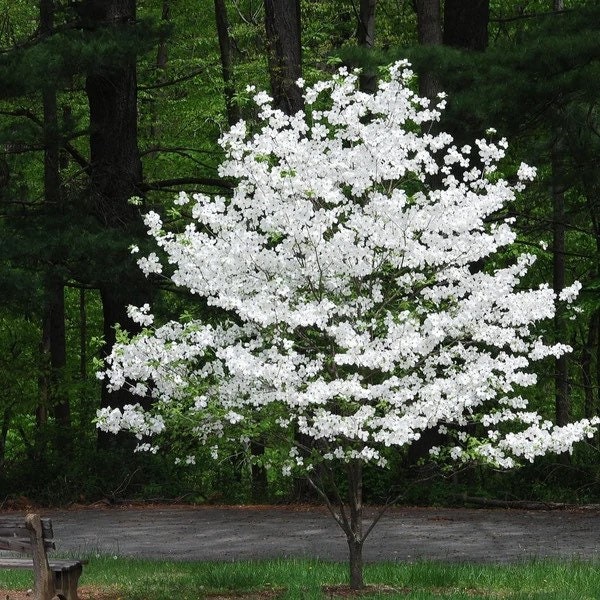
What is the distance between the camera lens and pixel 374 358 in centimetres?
752

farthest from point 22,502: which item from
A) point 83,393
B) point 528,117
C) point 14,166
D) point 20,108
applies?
point 528,117

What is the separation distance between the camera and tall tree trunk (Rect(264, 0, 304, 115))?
1527 centimetres

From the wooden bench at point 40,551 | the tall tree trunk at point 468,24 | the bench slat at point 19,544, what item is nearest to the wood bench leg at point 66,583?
the wooden bench at point 40,551

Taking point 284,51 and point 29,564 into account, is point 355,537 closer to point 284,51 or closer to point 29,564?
A: point 29,564

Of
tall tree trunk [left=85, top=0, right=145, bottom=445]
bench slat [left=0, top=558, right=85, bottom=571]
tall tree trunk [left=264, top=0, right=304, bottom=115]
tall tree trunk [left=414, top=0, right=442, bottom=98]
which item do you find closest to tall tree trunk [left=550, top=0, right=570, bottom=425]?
tall tree trunk [left=414, top=0, right=442, bottom=98]

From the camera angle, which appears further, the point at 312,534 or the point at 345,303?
the point at 312,534

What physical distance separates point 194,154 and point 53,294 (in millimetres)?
7647

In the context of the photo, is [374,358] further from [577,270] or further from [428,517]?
[577,270]

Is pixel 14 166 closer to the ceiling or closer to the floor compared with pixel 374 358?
closer to the ceiling

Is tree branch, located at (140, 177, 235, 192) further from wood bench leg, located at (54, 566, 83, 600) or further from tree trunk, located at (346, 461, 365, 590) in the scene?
wood bench leg, located at (54, 566, 83, 600)

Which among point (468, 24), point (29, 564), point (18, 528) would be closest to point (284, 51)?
point (468, 24)

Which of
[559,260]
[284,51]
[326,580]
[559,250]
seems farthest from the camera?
[559,260]

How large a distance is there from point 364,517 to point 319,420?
701cm

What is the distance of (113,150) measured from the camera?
57.5ft
